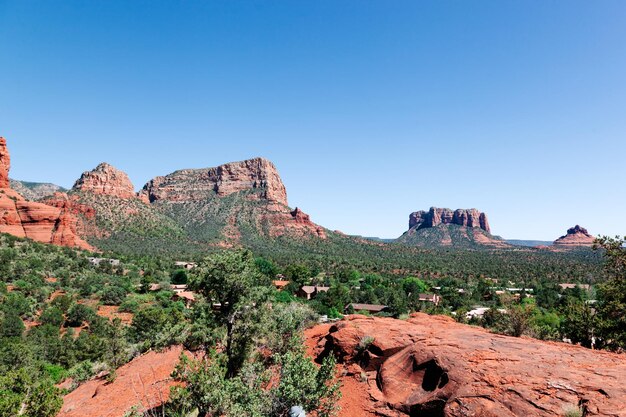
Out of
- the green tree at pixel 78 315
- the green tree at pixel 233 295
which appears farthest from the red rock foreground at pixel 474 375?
the green tree at pixel 78 315

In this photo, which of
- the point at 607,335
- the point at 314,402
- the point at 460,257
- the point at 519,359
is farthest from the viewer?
the point at 460,257

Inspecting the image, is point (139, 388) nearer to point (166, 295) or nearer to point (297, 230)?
point (166, 295)

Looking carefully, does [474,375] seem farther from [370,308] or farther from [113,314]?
[113,314]

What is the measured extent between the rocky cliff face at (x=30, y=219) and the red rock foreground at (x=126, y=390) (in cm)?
6816

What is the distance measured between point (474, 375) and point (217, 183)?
508 ft

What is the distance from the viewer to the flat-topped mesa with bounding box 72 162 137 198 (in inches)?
4892

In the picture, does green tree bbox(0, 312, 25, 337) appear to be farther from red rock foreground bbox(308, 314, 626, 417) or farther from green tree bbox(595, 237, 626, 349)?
green tree bbox(595, 237, 626, 349)

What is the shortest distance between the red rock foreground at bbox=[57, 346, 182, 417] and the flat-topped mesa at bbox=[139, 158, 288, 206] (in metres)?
129

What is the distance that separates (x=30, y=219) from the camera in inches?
2864

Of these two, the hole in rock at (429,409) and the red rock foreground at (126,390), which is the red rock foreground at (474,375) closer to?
the hole in rock at (429,409)

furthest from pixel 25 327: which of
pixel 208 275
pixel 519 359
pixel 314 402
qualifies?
pixel 519 359

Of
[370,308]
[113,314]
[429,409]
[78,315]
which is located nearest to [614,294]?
[429,409]

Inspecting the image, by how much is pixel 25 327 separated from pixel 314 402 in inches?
1505

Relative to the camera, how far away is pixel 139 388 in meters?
16.5
